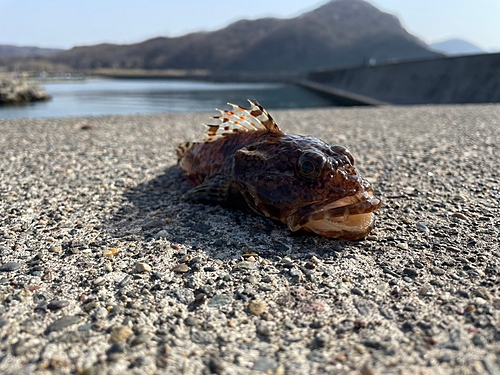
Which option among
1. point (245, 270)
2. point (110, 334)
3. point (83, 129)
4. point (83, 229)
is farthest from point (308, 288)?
point (83, 129)

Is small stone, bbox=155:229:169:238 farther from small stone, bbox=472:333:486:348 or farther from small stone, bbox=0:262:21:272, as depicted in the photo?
small stone, bbox=472:333:486:348

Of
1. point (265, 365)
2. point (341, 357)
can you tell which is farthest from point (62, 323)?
point (341, 357)

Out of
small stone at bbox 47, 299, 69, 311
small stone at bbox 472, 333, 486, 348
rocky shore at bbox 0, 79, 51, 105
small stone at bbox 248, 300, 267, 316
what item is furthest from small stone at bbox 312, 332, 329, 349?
rocky shore at bbox 0, 79, 51, 105

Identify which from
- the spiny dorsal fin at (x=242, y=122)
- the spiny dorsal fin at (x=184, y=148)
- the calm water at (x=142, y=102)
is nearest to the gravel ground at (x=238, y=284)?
the spiny dorsal fin at (x=184, y=148)

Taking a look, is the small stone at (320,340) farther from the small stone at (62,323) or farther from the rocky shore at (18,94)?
the rocky shore at (18,94)

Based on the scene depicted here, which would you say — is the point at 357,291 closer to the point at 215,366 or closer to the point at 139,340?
the point at 215,366
